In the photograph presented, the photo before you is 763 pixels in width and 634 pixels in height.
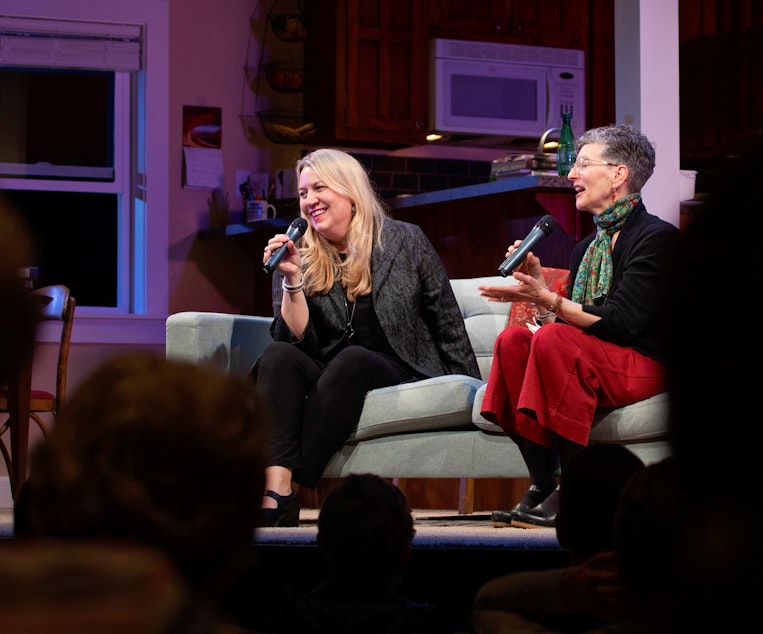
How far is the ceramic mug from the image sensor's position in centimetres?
539

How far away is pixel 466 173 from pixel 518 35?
0.79m

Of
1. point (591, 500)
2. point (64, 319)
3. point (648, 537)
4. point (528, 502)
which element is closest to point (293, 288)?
point (528, 502)

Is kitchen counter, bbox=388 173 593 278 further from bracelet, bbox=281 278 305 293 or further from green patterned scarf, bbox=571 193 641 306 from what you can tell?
bracelet, bbox=281 278 305 293

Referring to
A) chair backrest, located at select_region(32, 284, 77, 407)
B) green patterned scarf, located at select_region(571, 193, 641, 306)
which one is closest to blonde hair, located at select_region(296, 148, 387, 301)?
green patterned scarf, located at select_region(571, 193, 641, 306)

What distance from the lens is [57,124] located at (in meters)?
5.69

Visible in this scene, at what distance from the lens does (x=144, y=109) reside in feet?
18.4

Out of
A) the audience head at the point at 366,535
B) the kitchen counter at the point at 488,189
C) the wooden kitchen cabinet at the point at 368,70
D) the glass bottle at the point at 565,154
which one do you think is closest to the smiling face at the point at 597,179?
the kitchen counter at the point at 488,189

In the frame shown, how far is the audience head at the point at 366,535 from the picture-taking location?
1.00 metres

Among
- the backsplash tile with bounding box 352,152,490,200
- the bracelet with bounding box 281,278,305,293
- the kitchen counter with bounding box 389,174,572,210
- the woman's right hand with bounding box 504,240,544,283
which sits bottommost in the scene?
the bracelet with bounding box 281,278,305,293

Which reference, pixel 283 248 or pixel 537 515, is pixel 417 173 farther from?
pixel 537 515

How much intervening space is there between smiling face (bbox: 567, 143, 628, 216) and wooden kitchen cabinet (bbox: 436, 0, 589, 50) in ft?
10.6

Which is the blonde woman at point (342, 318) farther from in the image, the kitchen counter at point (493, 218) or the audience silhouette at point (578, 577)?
the audience silhouette at point (578, 577)

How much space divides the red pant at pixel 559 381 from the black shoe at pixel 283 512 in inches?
20.7

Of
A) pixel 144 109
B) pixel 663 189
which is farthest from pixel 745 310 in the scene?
pixel 144 109
